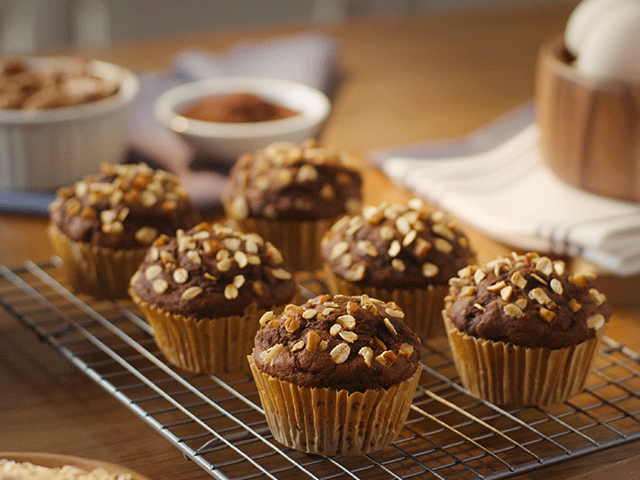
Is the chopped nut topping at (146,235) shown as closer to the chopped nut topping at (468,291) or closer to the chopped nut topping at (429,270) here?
the chopped nut topping at (429,270)

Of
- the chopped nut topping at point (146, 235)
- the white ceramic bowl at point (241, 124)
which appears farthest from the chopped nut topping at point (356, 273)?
the white ceramic bowl at point (241, 124)

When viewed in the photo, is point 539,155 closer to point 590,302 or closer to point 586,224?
point 586,224

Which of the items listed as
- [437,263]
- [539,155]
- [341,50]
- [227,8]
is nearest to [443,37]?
[341,50]

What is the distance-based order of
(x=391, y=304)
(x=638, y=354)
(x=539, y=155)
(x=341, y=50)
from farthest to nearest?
1. (x=341, y=50)
2. (x=539, y=155)
3. (x=638, y=354)
4. (x=391, y=304)

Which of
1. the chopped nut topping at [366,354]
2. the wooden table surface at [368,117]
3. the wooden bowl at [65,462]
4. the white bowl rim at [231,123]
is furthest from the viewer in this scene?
the white bowl rim at [231,123]

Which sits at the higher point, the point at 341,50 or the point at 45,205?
the point at 341,50

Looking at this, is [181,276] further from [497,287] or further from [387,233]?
[497,287]
